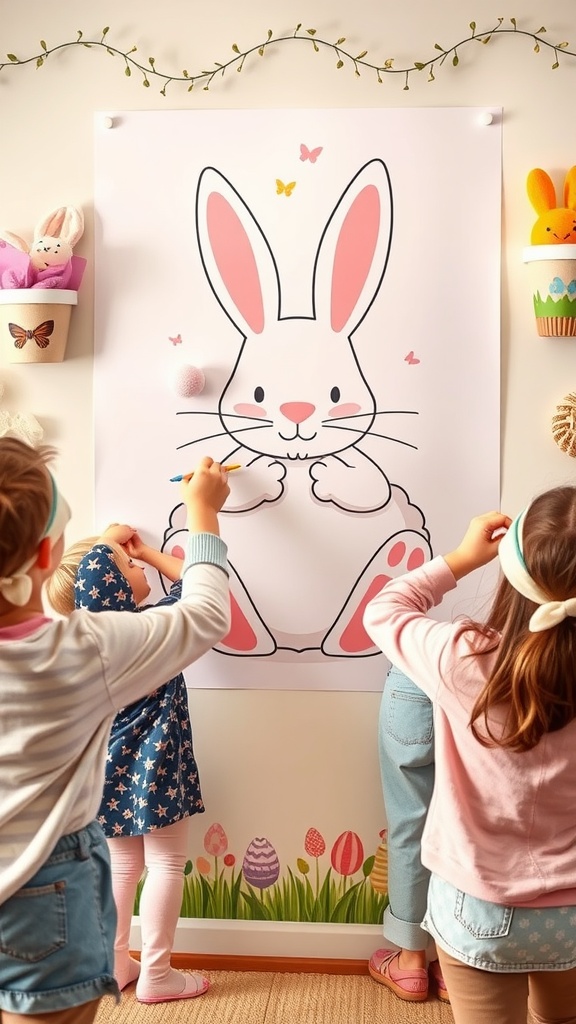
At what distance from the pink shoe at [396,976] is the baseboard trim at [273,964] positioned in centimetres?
4

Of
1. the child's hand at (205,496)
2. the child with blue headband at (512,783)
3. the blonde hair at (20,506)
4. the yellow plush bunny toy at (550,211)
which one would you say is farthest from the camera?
the yellow plush bunny toy at (550,211)

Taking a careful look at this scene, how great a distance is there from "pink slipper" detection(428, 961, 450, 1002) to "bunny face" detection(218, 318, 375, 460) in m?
1.11

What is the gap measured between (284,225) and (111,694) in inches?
49.3

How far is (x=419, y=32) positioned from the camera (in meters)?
2.15

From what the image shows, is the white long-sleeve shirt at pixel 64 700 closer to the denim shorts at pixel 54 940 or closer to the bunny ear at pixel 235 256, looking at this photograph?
the denim shorts at pixel 54 940

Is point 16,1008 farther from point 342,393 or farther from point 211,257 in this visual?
point 211,257

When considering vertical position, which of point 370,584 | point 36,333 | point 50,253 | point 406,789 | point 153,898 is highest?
point 50,253

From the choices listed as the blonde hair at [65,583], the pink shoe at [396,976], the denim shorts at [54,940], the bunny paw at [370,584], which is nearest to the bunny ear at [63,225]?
the blonde hair at [65,583]

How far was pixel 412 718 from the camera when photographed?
2.12 metres

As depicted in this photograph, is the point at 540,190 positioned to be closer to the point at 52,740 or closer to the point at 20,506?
the point at 20,506

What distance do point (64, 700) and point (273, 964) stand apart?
1.31m

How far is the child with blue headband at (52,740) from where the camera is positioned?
1226 mm

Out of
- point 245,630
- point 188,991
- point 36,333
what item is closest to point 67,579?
point 245,630

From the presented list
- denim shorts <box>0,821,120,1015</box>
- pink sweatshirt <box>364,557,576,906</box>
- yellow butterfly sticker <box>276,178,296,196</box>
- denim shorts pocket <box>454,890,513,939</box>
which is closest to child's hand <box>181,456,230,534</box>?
pink sweatshirt <box>364,557,576,906</box>
